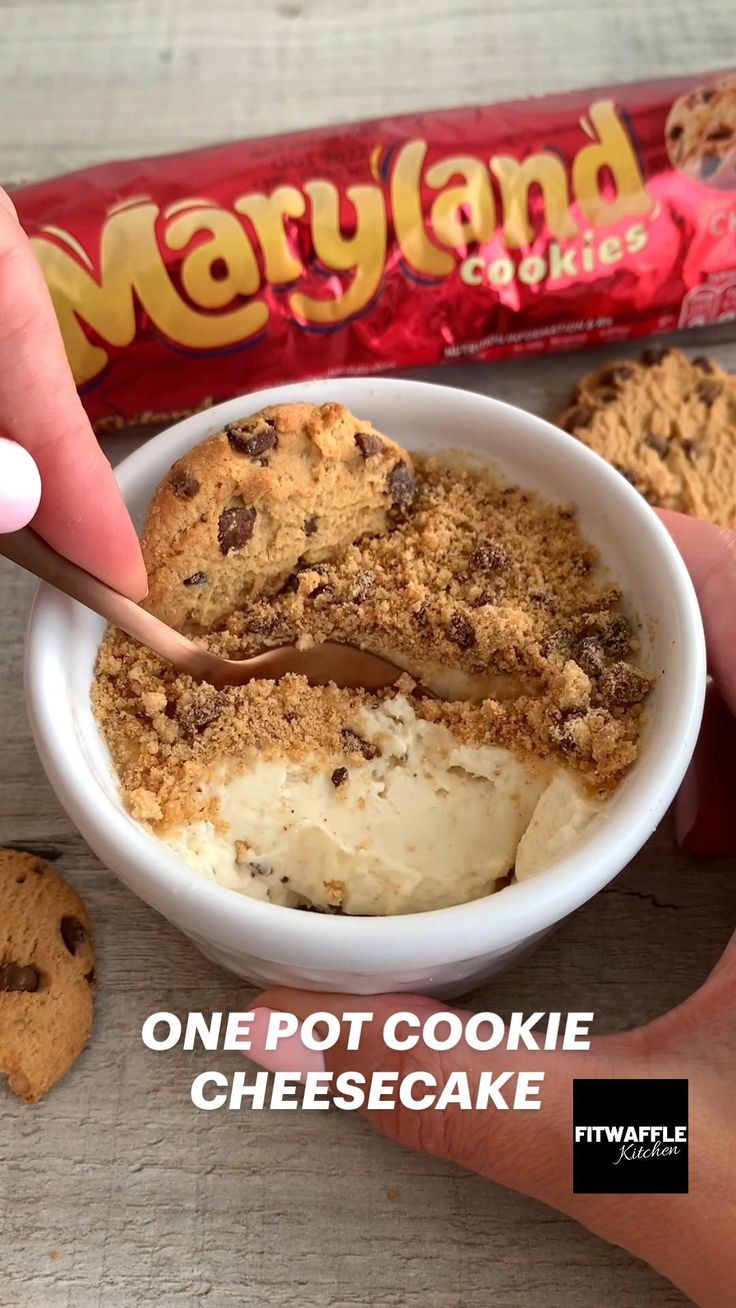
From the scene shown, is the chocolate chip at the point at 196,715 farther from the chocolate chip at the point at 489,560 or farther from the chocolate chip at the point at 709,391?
the chocolate chip at the point at 709,391

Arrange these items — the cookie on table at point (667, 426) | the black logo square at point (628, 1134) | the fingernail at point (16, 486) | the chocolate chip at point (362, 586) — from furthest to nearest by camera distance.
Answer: the cookie on table at point (667, 426), the chocolate chip at point (362, 586), the black logo square at point (628, 1134), the fingernail at point (16, 486)

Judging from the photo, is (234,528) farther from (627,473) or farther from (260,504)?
(627,473)

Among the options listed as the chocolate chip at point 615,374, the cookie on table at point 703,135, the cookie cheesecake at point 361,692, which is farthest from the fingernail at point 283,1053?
the cookie on table at point 703,135

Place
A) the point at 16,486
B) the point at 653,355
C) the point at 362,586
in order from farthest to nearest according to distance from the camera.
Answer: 1. the point at 653,355
2. the point at 362,586
3. the point at 16,486

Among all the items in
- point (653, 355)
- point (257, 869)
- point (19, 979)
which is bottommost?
point (19, 979)

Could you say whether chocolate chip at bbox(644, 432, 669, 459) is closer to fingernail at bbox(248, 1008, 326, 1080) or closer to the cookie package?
the cookie package

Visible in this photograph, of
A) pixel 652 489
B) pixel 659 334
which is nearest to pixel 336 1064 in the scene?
pixel 652 489

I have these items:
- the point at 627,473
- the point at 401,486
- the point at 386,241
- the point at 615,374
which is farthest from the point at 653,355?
the point at 401,486

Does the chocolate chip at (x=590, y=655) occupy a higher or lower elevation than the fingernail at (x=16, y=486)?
lower
